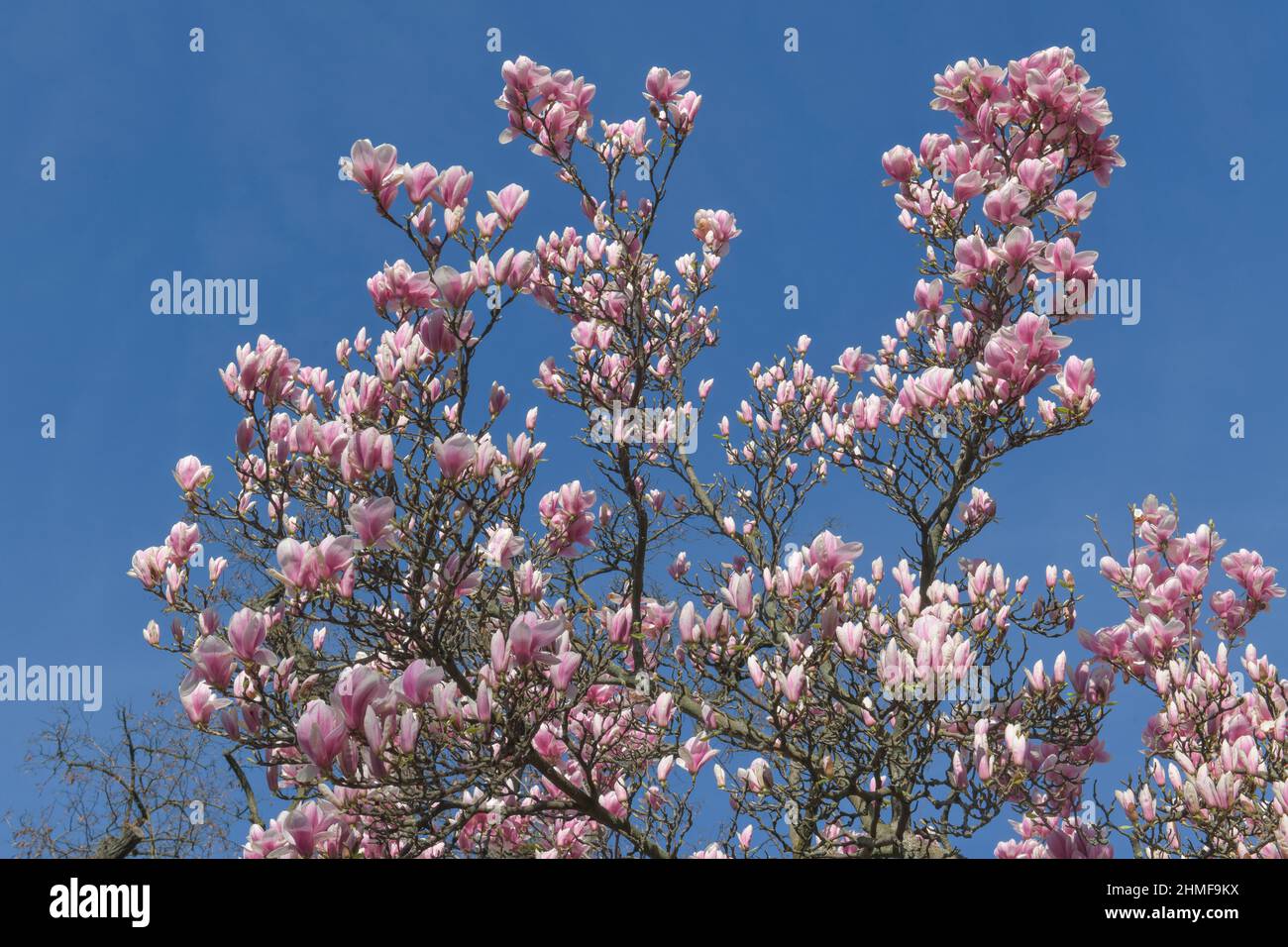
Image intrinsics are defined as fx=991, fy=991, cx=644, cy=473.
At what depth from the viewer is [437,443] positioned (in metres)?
4.20

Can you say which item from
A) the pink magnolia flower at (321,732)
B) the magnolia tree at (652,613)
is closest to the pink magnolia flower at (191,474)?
the magnolia tree at (652,613)

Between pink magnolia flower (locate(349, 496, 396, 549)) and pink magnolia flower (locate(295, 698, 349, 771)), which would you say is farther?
pink magnolia flower (locate(349, 496, 396, 549))

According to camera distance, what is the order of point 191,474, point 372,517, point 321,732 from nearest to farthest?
point 321,732, point 372,517, point 191,474

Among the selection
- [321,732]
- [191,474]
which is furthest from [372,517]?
[191,474]

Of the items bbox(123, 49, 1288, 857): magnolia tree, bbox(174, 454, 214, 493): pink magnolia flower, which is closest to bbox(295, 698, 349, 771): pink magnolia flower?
bbox(123, 49, 1288, 857): magnolia tree

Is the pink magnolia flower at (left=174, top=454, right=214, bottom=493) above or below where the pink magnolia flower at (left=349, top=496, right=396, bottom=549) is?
above

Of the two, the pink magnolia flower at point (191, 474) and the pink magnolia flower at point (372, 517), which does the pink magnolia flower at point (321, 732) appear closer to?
the pink magnolia flower at point (372, 517)

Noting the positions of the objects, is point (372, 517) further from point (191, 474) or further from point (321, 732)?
point (191, 474)

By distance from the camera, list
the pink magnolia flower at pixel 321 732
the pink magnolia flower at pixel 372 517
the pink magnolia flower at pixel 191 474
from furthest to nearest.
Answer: the pink magnolia flower at pixel 191 474, the pink magnolia flower at pixel 372 517, the pink magnolia flower at pixel 321 732

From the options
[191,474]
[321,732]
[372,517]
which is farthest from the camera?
[191,474]

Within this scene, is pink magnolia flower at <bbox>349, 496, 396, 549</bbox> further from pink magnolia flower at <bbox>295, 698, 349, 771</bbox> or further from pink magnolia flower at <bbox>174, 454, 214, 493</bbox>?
pink magnolia flower at <bbox>174, 454, 214, 493</bbox>
